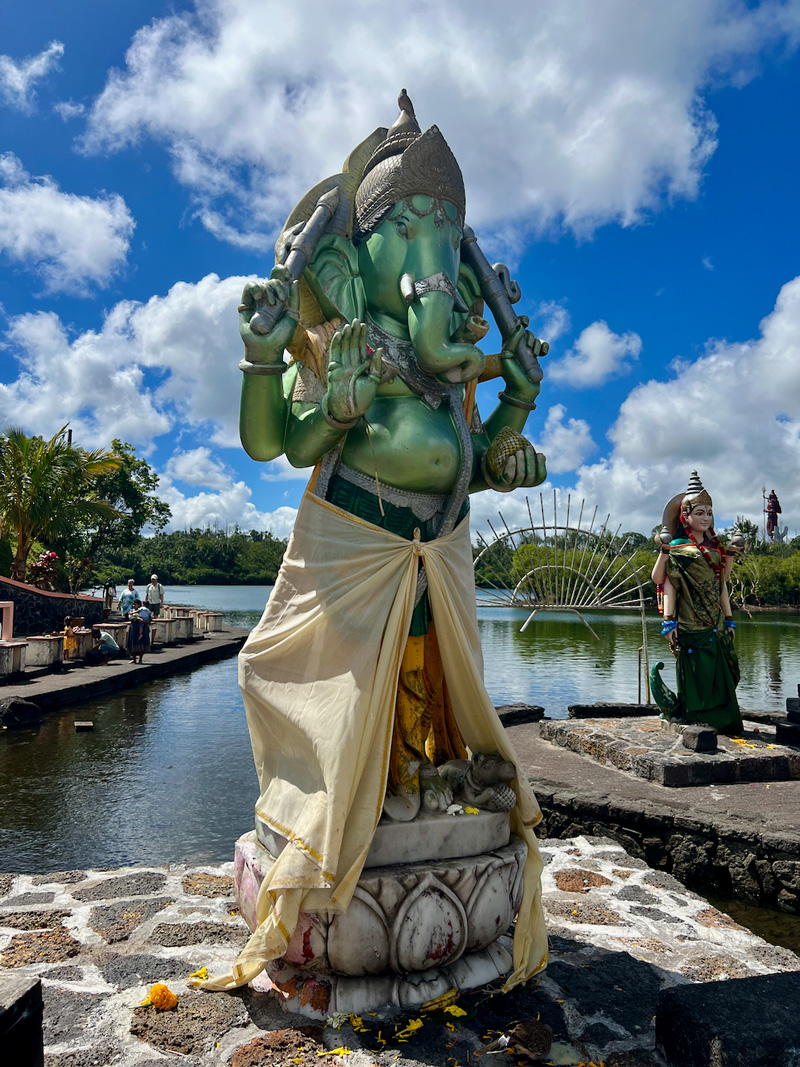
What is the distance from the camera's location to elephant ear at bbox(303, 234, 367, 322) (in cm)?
282

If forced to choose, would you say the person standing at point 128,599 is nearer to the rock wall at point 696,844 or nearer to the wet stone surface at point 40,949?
the rock wall at point 696,844

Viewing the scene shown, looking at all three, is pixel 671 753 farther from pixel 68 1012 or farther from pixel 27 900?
pixel 68 1012

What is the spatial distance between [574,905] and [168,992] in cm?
189

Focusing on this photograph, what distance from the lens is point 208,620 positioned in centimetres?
2133

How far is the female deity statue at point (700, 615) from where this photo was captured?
6547mm

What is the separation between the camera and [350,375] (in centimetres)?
246

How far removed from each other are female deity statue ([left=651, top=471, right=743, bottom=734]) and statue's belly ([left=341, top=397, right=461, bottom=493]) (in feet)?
14.0

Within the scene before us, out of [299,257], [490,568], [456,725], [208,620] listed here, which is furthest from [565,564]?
[208,620]

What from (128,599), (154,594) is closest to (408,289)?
(128,599)

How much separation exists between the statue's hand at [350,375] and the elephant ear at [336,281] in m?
0.38

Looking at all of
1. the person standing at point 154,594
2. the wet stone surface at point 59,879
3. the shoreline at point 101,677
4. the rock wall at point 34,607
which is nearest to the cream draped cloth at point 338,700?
the wet stone surface at point 59,879

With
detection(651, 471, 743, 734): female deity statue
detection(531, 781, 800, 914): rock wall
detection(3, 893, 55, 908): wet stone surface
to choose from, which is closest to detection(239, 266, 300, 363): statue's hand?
detection(3, 893, 55, 908): wet stone surface

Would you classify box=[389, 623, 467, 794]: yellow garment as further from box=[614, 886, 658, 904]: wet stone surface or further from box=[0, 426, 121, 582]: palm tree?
box=[0, 426, 121, 582]: palm tree

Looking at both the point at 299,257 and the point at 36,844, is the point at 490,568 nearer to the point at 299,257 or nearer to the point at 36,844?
the point at 36,844
